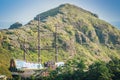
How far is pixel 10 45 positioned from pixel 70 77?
222ft

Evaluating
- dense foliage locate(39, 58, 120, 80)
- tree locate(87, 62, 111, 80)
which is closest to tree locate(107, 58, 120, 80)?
dense foliage locate(39, 58, 120, 80)

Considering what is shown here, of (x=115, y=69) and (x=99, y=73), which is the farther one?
(x=115, y=69)

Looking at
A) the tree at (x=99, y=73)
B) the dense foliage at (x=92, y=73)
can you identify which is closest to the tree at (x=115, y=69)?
the dense foliage at (x=92, y=73)

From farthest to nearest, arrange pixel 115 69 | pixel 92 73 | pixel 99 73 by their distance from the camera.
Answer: pixel 115 69 < pixel 92 73 < pixel 99 73

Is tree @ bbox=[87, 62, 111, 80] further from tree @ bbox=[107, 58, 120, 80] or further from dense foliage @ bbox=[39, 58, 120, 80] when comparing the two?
tree @ bbox=[107, 58, 120, 80]

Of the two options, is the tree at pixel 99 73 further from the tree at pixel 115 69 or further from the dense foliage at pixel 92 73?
the tree at pixel 115 69

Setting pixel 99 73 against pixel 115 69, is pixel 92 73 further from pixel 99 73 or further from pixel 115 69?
pixel 115 69

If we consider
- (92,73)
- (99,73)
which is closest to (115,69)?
(99,73)

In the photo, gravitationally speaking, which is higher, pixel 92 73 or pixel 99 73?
pixel 99 73

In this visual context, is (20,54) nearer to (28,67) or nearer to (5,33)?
(5,33)

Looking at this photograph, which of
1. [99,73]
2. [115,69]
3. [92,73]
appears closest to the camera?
[99,73]

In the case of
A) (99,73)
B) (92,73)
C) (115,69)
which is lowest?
(92,73)

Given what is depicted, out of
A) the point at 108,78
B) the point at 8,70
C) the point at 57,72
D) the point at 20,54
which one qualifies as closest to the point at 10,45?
the point at 20,54

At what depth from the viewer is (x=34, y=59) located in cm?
15762
